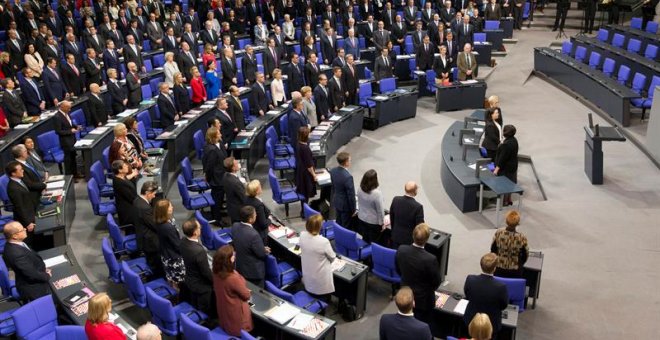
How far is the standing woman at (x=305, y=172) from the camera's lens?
33.6ft

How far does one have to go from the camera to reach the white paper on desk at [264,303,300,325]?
6.52 meters

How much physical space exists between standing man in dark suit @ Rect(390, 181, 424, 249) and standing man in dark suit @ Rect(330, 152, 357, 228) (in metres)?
0.90

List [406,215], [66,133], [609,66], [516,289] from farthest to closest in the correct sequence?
[609,66] < [66,133] < [406,215] < [516,289]

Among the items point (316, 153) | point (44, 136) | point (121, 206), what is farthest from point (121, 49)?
point (121, 206)

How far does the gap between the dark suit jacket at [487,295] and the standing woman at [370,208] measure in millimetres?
2264

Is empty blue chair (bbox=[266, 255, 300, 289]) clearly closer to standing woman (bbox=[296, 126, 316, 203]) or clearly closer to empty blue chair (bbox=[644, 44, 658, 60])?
standing woman (bbox=[296, 126, 316, 203])

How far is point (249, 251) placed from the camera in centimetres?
716

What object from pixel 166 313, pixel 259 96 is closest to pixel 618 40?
pixel 259 96

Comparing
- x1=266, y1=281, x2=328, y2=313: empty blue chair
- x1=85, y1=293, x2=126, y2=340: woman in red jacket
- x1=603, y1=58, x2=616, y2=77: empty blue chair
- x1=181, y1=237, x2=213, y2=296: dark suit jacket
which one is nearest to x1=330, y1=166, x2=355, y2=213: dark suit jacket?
x1=266, y1=281, x2=328, y2=313: empty blue chair

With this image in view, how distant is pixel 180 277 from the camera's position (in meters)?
7.24

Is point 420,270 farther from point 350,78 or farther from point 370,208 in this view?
point 350,78

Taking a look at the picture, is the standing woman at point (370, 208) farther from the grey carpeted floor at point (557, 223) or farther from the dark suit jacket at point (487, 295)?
the dark suit jacket at point (487, 295)

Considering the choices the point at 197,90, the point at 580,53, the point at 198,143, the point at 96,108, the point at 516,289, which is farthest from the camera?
the point at 580,53

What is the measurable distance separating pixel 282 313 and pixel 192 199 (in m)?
4.00
